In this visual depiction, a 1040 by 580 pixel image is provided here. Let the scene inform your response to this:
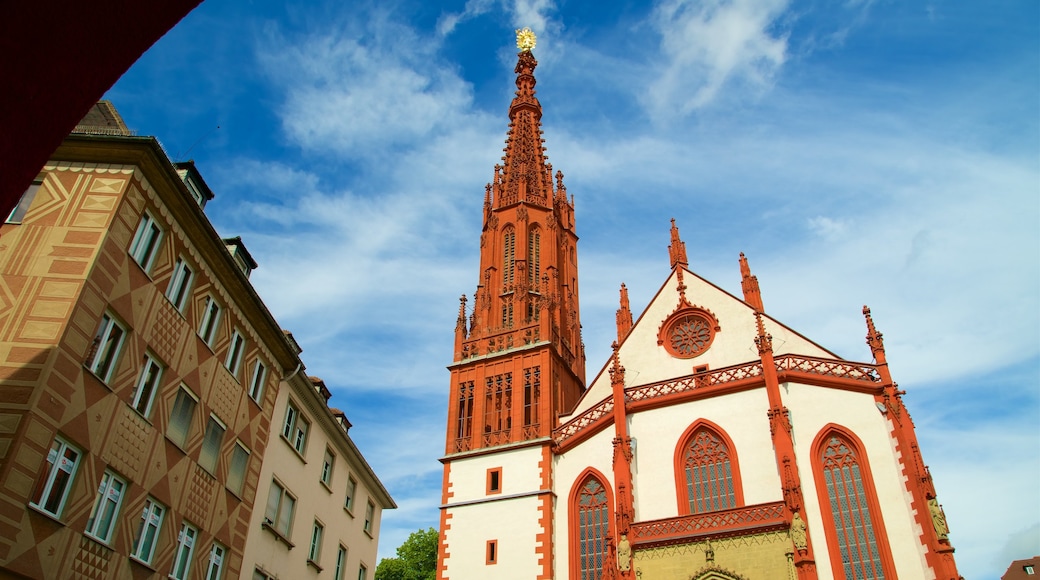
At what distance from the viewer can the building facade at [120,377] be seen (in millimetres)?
13141

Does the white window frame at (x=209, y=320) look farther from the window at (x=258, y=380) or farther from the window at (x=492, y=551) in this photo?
the window at (x=492, y=551)

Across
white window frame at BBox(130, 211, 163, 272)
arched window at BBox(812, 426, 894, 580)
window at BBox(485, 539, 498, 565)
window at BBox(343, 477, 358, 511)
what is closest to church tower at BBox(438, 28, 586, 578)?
window at BBox(485, 539, 498, 565)

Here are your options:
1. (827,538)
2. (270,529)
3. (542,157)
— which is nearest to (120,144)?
(270,529)

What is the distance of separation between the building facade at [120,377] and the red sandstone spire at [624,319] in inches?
770

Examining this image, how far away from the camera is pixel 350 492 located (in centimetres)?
2792

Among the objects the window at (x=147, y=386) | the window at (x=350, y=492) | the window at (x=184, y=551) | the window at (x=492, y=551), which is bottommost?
the window at (x=184, y=551)

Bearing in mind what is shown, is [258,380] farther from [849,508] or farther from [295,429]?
[849,508]

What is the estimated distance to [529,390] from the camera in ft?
117

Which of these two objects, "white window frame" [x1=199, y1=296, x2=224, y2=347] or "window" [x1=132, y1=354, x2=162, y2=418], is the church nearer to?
"white window frame" [x1=199, y1=296, x2=224, y2=347]

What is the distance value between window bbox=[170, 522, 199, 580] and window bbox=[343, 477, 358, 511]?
990 centimetres

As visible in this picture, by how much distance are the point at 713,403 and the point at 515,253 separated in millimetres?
16187

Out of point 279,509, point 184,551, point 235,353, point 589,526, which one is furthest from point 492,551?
point 184,551

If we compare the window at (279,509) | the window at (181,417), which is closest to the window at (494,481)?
the window at (279,509)

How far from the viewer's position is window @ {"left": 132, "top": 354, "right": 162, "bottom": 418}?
51.6 ft
